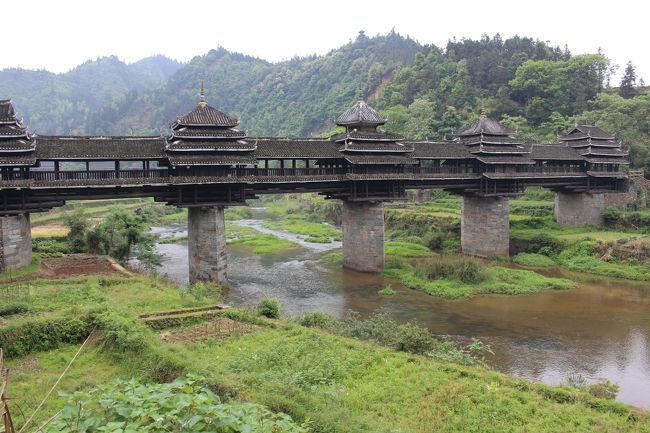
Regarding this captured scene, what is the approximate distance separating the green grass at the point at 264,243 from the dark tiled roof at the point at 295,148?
14666 millimetres

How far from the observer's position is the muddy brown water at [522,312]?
72.6 ft

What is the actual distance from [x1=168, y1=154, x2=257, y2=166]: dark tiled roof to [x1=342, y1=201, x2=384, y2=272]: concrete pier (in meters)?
11.3

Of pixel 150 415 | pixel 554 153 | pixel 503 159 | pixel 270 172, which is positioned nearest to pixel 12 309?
pixel 150 415

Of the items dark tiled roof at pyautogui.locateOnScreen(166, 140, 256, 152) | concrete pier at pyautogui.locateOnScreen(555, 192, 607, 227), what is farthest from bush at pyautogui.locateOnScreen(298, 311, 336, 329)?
concrete pier at pyautogui.locateOnScreen(555, 192, 607, 227)

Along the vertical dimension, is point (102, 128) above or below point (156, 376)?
above

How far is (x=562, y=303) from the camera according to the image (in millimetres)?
32812

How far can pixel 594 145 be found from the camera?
51.1 metres

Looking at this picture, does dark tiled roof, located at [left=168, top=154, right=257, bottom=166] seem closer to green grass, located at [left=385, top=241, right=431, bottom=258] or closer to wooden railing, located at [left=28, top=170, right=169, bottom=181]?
wooden railing, located at [left=28, top=170, right=169, bottom=181]

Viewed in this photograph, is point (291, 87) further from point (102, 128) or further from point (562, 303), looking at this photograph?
point (562, 303)

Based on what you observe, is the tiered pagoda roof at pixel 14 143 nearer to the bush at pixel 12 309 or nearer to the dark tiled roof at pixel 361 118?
the bush at pixel 12 309

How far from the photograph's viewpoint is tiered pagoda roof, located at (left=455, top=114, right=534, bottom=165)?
4456cm

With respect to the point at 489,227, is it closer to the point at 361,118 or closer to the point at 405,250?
the point at 405,250

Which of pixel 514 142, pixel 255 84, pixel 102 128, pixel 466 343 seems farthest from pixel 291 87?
pixel 466 343

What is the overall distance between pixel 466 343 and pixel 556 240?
1007 inches
